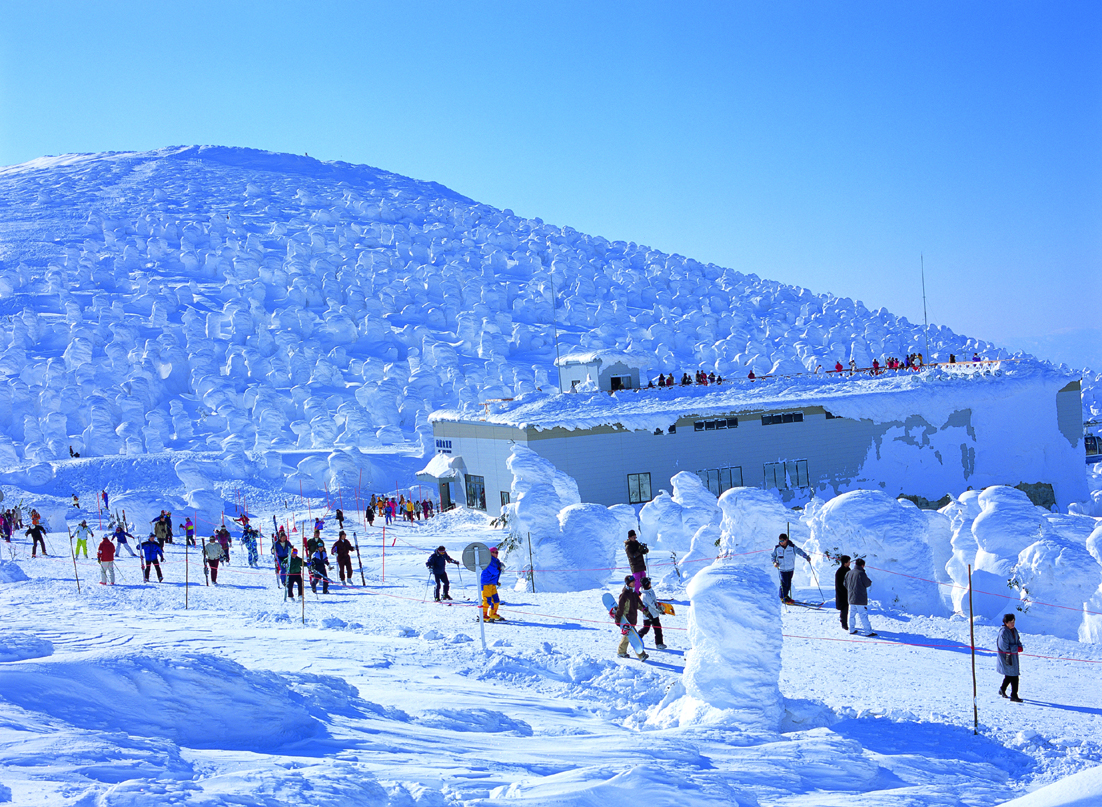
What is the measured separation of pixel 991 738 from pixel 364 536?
2099 centimetres

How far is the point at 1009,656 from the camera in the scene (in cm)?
984

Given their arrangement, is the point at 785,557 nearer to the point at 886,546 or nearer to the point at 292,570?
the point at 886,546

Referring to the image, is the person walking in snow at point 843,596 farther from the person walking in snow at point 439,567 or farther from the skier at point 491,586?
the person walking in snow at point 439,567

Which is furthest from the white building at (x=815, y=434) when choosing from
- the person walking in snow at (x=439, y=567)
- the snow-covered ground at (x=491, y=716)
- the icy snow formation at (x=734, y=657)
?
the icy snow formation at (x=734, y=657)

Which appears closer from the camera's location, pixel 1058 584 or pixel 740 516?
pixel 1058 584

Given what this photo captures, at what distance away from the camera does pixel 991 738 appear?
8.39 meters

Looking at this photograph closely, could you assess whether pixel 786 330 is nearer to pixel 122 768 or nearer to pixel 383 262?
pixel 383 262

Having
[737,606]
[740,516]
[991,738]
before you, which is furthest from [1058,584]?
[737,606]

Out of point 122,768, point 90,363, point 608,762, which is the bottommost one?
point 608,762

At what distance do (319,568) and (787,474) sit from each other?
59.7 ft

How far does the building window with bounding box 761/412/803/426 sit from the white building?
0.03 m

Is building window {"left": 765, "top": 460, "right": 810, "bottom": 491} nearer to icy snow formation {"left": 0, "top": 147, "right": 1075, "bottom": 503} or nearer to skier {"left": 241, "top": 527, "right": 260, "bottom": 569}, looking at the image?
skier {"left": 241, "top": 527, "right": 260, "bottom": 569}

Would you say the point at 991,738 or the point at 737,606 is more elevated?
the point at 737,606

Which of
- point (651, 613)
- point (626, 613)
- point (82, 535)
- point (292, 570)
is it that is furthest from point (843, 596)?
point (82, 535)
